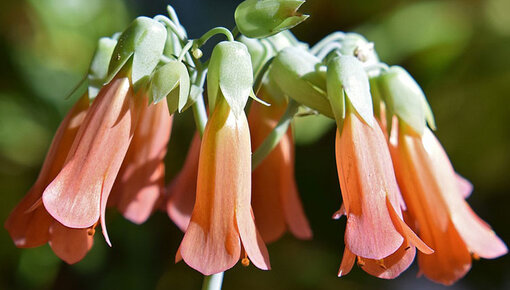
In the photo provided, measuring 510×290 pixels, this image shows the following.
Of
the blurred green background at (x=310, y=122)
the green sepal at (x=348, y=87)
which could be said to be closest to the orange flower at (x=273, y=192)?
the green sepal at (x=348, y=87)

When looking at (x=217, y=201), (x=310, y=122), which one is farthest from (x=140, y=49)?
(x=310, y=122)

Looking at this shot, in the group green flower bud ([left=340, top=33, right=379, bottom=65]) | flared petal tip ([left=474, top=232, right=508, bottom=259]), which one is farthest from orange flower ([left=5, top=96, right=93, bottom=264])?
flared petal tip ([left=474, top=232, right=508, bottom=259])

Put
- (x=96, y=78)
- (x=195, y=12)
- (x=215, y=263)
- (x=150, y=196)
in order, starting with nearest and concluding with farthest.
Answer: (x=215, y=263), (x=96, y=78), (x=150, y=196), (x=195, y=12)

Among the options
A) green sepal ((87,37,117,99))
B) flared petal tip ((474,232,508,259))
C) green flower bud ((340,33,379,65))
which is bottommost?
flared petal tip ((474,232,508,259))

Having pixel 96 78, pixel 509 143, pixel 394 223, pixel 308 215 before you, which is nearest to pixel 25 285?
pixel 308 215

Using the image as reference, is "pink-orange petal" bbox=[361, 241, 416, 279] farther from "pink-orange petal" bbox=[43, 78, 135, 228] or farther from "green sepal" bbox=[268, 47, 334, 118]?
"pink-orange petal" bbox=[43, 78, 135, 228]

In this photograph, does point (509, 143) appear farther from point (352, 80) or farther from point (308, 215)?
point (352, 80)
